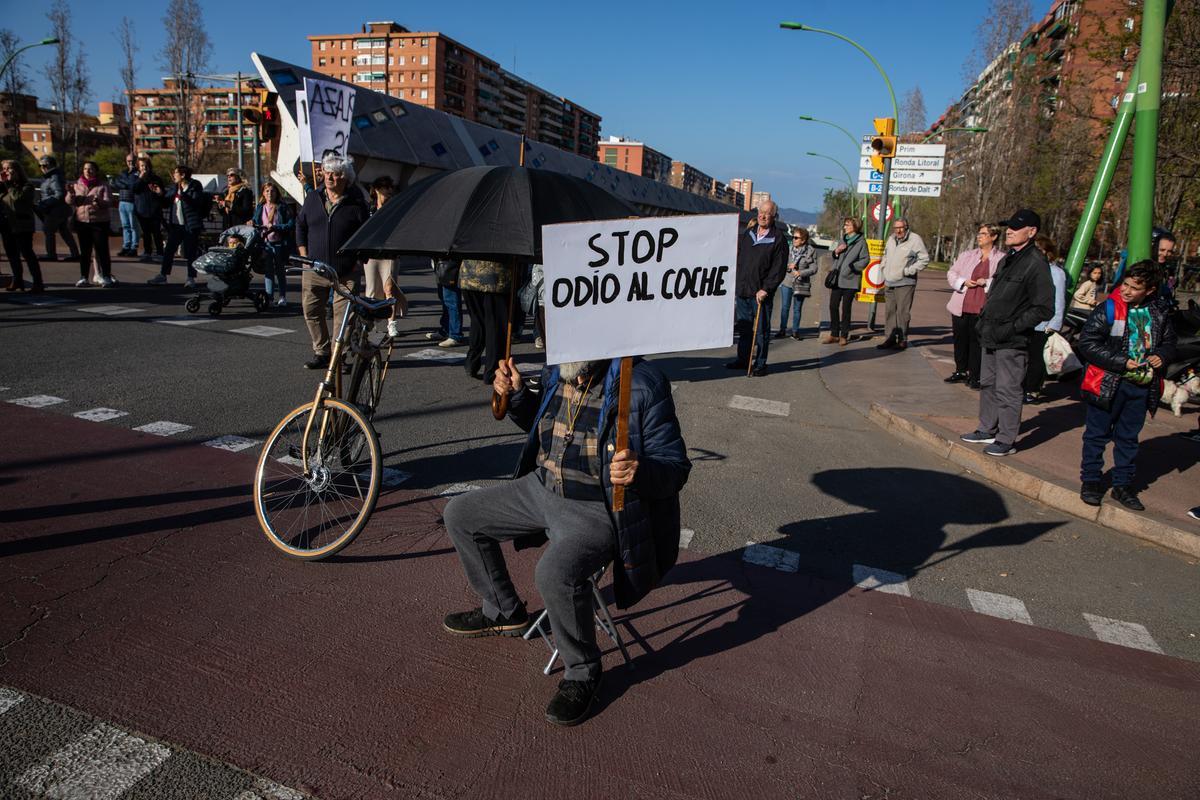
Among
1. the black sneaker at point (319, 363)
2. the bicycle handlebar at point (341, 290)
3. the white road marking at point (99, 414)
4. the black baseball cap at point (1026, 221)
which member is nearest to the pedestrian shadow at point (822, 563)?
the black baseball cap at point (1026, 221)

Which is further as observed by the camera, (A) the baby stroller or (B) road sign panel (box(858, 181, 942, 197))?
(B) road sign panel (box(858, 181, 942, 197))

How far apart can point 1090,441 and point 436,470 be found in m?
4.73

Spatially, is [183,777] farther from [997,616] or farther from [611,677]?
[997,616]

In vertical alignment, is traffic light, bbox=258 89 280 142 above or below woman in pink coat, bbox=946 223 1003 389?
above

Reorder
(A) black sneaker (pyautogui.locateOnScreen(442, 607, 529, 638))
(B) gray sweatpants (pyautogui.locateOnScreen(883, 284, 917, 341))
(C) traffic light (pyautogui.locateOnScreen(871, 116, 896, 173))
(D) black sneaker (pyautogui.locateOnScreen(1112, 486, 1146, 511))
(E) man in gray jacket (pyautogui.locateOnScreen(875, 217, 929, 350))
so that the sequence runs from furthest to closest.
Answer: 1. (C) traffic light (pyautogui.locateOnScreen(871, 116, 896, 173))
2. (B) gray sweatpants (pyautogui.locateOnScreen(883, 284, 917, 341))
3. (E) man in gray jacket (pyautogui.locateOnScreen(875, 217, 929, 350))
4. (D) black sneaker (pyautogui.locateOnScreen(1112, 486, 1146, 511))
5. (A) black sneaker (pyautogui.locateOnScreen(442, 607, 529, 638))

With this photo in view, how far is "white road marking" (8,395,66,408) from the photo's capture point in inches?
245

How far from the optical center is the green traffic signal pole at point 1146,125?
791 cm

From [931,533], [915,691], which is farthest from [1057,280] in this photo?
[915,691]

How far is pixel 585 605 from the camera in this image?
2.90 metres

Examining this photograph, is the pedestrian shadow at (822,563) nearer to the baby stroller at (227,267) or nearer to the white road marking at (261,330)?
the white road marking at (261,330)

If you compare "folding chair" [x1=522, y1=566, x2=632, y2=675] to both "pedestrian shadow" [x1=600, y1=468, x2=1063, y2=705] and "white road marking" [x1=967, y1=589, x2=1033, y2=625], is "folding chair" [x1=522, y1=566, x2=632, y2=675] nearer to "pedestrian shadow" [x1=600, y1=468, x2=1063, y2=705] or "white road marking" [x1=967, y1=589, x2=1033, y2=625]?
"pedestrian shadow" [x1=600, y1=468, x2=1063, y2=705]

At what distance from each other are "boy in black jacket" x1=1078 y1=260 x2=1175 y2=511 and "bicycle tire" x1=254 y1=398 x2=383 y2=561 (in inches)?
192

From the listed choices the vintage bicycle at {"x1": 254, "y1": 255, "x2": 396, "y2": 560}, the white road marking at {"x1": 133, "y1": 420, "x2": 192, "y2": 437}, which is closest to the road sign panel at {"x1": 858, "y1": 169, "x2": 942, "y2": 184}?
the vintage bicycle at {"x1": 254, "y1": 255, "x2": 396, "y2": 560}

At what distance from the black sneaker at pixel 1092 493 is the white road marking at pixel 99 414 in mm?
7373
